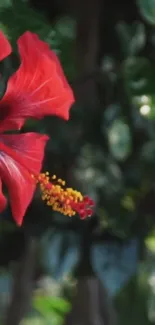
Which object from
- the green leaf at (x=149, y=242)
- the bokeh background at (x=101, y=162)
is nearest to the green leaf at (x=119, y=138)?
the bokeh background at (x=101, y=162)

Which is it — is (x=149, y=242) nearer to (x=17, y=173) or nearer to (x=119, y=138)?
(x=119, y=138)

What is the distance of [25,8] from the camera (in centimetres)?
63

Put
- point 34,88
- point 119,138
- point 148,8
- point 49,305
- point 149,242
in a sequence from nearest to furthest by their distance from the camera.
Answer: point 34,88, point 148,8, point 119,138, point 149,242, point 49,305

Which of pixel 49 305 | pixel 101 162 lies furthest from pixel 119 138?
pixel 49 305

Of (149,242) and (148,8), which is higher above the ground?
(148,8)

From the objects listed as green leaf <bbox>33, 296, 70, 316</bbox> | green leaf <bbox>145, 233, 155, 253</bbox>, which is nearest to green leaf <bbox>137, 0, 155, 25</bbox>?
green leaf <bbox>145, 233, 155, 253</bbox>

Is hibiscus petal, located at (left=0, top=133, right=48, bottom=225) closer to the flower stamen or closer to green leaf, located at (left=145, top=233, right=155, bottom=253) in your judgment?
the flower stamen

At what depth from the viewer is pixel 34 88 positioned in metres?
0.50

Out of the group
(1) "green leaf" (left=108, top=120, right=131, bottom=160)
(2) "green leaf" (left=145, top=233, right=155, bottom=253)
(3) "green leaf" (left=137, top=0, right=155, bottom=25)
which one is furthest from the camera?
(2) "green leaf" (left=145, top=233, right=155, bottom=253)

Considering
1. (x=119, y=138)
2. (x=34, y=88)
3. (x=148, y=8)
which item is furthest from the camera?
(x=119, y=138)

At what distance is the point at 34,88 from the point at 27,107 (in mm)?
32

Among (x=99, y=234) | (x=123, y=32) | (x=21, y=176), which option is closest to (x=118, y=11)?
(x=123, y=32)

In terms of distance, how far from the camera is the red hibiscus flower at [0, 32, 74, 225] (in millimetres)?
465

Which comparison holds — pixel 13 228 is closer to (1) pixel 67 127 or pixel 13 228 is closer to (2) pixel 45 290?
(1) pixel 67 127
